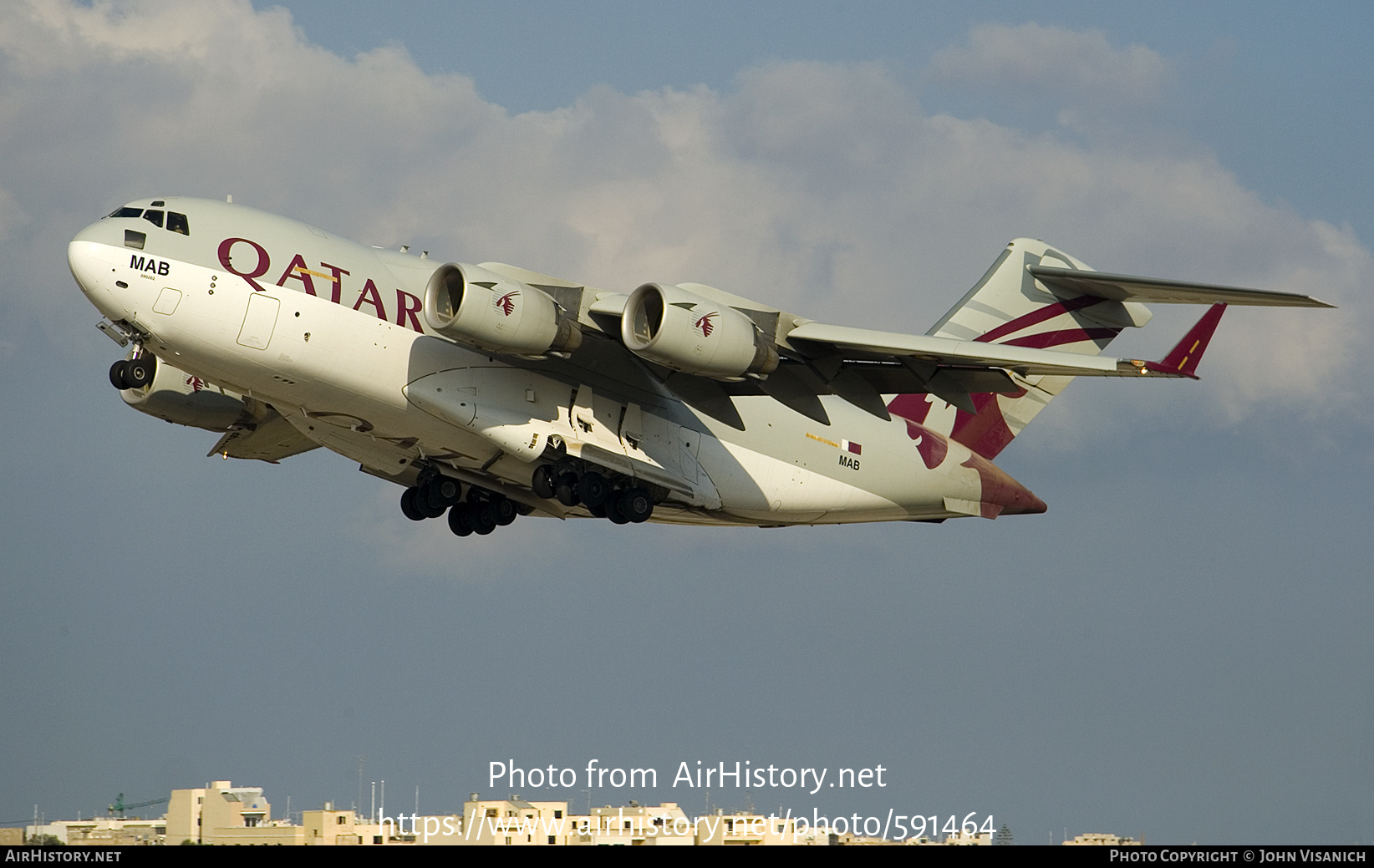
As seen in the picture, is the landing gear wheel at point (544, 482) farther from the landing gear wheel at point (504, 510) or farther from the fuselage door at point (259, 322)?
the fuselage door at point (259, 322)

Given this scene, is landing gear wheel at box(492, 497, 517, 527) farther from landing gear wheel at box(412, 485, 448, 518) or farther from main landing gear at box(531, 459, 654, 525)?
main landing gear at box(531, 459, 654, 525)

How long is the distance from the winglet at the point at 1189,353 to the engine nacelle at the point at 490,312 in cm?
537

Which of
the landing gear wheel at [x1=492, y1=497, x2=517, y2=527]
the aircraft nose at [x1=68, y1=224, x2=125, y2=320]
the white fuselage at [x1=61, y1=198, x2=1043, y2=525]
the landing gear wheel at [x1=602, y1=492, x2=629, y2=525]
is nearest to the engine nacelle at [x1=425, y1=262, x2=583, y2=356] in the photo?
the white fuselage at [x1=61, y1=198, x2=1043, y2=525]

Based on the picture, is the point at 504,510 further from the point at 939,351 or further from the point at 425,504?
the point at 939,351

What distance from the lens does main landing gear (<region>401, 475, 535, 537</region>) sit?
57.2 ft

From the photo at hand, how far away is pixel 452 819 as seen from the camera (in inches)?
717

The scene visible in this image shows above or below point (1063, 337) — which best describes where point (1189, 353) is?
below

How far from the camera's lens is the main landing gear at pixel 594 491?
619 inches

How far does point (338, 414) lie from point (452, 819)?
561 centimetres

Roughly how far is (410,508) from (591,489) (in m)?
2.86

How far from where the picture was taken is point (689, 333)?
568 inches

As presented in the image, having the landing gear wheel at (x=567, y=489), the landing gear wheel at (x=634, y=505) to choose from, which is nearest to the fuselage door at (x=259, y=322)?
the landing gear wheel at (x=567, y=489)

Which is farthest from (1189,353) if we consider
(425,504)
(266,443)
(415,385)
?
(266,443)

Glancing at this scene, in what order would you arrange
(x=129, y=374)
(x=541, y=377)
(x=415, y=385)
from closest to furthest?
1. (x=415, y=385)
2. (x=129, y=374)
3. (x=541, y=377)
